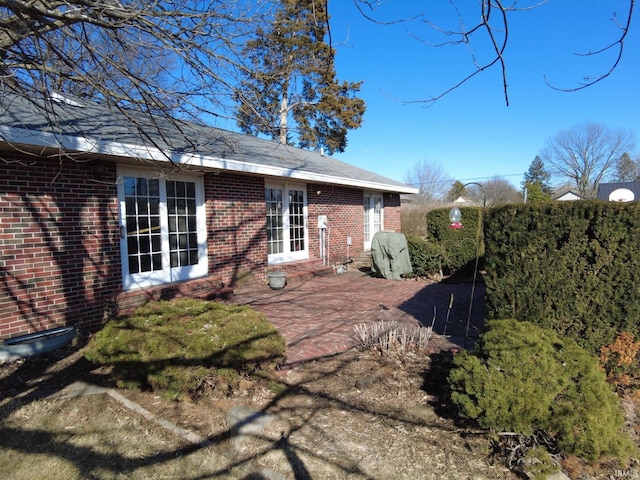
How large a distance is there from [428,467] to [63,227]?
558cm

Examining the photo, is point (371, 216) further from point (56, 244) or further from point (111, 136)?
point (56, 244)

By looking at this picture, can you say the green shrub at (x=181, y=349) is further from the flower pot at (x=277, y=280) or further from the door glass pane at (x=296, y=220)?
the door glass pane at (x=296, y=220)

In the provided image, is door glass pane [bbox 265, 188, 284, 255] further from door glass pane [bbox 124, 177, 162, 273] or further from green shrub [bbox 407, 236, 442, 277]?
green shrub [bbox 407, 236, 442, 277]

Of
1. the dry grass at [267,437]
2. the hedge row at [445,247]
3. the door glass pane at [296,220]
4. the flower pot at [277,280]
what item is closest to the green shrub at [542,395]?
the dry grass at [267,437]

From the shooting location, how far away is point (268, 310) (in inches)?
270

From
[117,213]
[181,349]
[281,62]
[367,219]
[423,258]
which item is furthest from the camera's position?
[367,219]

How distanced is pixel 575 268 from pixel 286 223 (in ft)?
25.0

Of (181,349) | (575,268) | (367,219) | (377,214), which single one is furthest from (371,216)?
(181,349)

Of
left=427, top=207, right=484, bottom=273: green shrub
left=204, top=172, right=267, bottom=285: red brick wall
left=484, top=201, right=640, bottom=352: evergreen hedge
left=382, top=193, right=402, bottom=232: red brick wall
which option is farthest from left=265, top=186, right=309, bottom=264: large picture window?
left=484, top=201, right=640, bottom=352: evergreen hedge

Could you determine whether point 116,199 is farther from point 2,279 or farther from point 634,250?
point 634,250

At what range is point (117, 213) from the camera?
20.4ft

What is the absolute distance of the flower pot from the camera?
8.76 m

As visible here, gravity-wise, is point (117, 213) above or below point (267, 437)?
above

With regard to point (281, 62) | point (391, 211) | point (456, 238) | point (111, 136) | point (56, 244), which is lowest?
point (456, 238)
